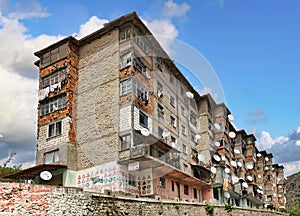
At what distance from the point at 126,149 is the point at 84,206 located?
1083 centimetres

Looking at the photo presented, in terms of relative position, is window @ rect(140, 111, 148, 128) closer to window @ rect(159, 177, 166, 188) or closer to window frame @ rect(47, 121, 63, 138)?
window @ rect(159, 177, 166, 188)

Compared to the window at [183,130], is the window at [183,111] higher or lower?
higher

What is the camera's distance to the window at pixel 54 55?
3231 centimetres

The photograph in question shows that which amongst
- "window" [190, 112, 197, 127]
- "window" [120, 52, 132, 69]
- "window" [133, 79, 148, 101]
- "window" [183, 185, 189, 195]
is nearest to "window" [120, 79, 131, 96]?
"window" [133, 79, 148, 101]

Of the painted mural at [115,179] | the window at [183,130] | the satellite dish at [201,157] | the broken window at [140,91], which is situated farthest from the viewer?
the satellite dish at [201,157]

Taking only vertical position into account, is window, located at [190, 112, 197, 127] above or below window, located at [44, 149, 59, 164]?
above

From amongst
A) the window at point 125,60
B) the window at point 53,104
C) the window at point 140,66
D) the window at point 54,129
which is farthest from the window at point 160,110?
the window at point 54,129

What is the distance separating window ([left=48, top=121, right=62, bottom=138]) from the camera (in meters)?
30.7

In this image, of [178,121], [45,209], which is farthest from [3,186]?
[178,121]

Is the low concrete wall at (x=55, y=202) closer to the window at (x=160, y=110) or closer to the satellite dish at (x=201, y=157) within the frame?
the window at (x=160, y=110)

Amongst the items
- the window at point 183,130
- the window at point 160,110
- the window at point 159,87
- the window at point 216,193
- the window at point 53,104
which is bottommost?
the window at point 216,193

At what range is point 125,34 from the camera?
3038 centimetres

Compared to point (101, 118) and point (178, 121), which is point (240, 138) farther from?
point (101, 118)

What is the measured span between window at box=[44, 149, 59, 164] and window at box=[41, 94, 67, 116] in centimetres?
356
